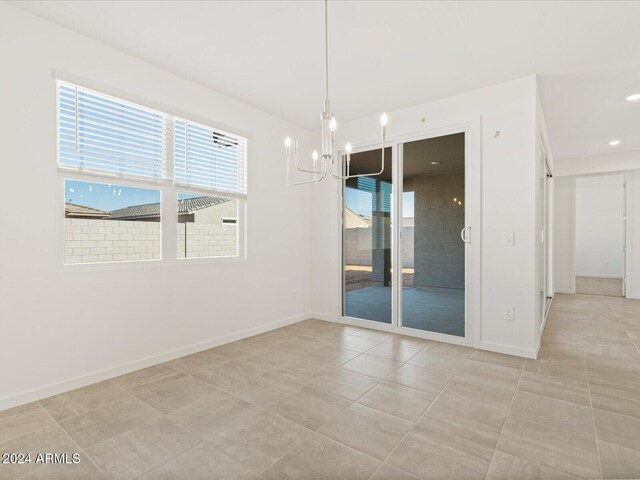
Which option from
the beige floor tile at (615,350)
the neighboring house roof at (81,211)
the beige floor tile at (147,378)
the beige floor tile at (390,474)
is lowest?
the beige floor tile at (390,474)

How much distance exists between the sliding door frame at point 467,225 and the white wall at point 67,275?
1.82 m

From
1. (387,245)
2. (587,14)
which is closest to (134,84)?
(387,245)

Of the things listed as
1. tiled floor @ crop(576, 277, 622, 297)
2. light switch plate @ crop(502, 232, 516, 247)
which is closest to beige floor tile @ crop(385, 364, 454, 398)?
light switch plate @ crop(502, 232, 516, 247)

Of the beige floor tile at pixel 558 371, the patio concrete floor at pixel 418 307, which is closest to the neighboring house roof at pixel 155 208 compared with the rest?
the patio concrete floor at pixel 418 307

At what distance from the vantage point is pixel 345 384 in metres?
2.64

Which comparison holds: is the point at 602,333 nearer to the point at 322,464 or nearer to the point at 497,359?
the point at 497,359

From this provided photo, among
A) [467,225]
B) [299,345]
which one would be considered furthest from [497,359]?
[299,345]

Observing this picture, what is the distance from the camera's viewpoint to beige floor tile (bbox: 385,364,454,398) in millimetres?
2570

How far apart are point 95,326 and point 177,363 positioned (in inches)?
30.3

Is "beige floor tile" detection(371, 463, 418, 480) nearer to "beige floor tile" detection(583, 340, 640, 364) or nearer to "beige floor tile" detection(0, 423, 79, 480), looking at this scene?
"beige floor tile" detection(0, 423, 79, 480)

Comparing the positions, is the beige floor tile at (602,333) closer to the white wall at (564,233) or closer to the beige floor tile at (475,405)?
the beige floor tile at (475,405)

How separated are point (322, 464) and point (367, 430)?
398 millimetres

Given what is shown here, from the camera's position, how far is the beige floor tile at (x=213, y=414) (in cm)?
205

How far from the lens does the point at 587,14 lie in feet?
7.52
